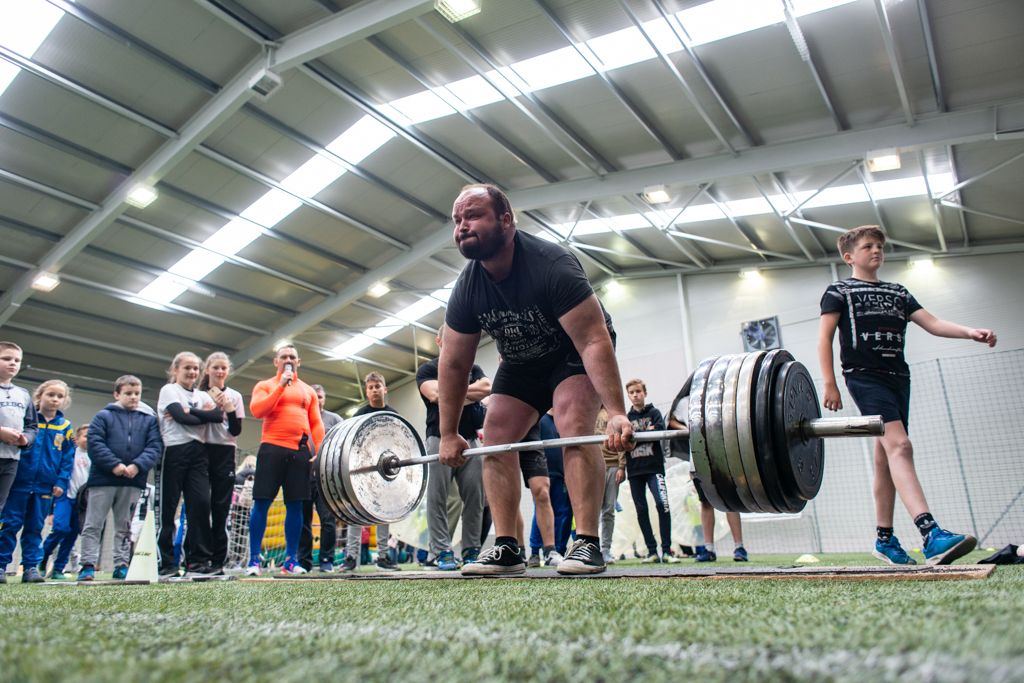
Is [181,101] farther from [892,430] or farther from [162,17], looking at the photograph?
[892,430]

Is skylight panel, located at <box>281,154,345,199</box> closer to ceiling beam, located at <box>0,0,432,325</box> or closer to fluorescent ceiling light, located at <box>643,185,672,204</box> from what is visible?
ceiling beam, located at <box>0,0,432,325</box>

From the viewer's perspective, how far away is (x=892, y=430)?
8.17ft

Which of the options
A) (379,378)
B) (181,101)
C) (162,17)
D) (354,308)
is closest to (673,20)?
(379,378)

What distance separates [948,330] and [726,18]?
4.37 meters

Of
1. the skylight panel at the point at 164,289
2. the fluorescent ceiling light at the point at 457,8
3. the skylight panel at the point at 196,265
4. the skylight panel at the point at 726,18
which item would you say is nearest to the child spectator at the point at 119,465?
the fluorescent ceiling light at the point at 457,8

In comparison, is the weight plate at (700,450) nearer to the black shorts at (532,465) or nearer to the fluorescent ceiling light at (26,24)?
the black shorts at (532,465)

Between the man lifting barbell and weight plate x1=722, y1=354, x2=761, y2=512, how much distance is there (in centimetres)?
32

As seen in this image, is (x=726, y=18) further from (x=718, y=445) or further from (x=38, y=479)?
(x=38, y=479)

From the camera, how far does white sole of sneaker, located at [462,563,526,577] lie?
232 cm

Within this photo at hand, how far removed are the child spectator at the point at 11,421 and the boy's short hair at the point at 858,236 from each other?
4.15 meters

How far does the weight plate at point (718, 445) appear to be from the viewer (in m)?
1.72

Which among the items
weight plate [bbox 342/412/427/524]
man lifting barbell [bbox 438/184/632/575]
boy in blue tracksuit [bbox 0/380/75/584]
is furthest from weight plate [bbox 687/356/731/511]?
boy in blue tracksuit [bbox 0/380/75/584]

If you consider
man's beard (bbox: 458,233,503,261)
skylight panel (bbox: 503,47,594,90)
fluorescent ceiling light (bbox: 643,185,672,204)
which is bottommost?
man's beard (bbox: 458,233,503,261)

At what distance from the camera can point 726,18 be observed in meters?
6.04
